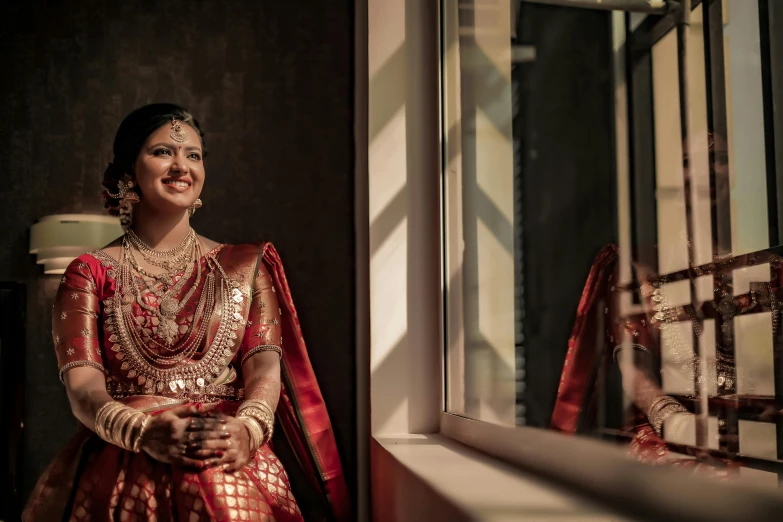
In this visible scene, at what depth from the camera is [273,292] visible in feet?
6.63

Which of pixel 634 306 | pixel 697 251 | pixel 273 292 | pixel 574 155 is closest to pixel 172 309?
pixel 273 292

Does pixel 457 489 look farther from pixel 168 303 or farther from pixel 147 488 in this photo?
pixel 168 303

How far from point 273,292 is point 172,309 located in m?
0.27

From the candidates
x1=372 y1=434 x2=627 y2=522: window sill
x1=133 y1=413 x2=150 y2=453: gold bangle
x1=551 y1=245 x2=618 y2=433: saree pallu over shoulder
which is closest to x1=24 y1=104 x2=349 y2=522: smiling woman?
x1=133 y1=413 x2=150 y2=453: gold bangle

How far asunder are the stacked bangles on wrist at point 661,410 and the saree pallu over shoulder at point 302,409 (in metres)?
1.45

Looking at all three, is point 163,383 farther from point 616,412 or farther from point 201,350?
point 616,412

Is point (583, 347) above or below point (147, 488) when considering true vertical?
above

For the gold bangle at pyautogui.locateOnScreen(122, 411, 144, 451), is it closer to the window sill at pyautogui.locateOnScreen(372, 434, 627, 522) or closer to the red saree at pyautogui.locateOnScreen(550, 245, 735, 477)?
the window sill at pyautogui.locateOnScreen(372, 434, 627, 522)

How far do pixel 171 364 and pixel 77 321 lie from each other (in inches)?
9.2

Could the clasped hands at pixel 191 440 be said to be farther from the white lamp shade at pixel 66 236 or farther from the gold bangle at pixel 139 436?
the white lamp shade at pixel 66 236

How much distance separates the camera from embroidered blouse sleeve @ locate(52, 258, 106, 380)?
1.76 metres

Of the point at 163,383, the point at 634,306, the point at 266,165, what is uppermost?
the point at 266,165

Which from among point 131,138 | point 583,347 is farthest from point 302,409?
point 583,347

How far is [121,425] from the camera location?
1.65 meters
